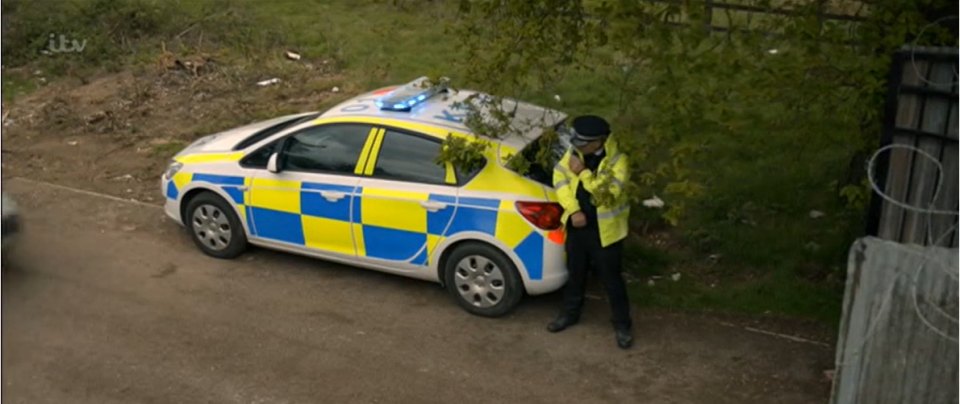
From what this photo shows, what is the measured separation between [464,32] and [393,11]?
8.66 metres

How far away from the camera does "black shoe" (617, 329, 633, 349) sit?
6871mm

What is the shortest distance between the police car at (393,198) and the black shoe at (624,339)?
0.51 m

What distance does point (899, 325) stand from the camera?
4883 mm

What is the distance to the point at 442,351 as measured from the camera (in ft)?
22.4

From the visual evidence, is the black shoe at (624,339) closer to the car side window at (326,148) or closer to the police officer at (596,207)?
the police officer at (596,207)

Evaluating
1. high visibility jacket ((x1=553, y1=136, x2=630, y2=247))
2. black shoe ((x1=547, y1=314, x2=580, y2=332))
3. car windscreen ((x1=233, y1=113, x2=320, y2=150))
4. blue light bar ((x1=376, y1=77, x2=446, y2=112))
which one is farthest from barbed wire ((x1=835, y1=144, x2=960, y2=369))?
car windscreen ((x1=233, y1=113, x2=320, y2=150))

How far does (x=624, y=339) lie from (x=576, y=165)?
1155mm

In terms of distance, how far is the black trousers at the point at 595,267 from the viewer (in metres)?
6.77

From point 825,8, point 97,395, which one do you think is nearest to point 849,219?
point 825,8

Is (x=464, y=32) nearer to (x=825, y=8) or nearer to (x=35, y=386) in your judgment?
(x=825, y=8)

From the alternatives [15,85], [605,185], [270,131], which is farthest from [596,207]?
[15,85]

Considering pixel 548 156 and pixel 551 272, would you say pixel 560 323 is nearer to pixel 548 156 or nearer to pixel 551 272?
pixel 551 272

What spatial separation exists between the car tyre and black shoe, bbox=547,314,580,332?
8.20ft

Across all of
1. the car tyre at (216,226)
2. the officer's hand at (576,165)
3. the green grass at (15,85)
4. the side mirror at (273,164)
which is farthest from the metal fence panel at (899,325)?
the green grass at (15,85)
